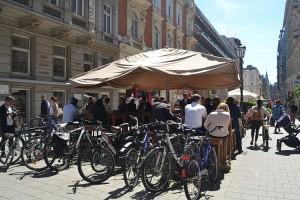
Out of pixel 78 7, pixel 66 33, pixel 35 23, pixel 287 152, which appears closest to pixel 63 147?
pixel 287 152

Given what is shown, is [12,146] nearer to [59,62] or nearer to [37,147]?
[37,147]

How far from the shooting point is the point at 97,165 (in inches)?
251

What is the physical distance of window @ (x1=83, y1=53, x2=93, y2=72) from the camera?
19.7 metres

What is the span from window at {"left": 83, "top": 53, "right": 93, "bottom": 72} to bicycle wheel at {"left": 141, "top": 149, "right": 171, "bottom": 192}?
1481 centimetres

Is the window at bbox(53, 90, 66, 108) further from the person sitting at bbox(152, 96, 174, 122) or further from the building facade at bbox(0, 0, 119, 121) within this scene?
the person sitting at bbox(152, 96, 174, 122)

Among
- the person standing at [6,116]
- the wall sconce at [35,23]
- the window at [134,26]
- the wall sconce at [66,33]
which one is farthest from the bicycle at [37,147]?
the window at [134,26]

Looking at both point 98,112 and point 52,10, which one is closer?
point 98,112

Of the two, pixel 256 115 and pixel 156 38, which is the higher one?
pixel 156 38

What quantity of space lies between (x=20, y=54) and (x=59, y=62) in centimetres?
267

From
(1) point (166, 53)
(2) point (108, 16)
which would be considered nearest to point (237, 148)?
(1) point (166, 53)

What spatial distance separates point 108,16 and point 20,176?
665 inches

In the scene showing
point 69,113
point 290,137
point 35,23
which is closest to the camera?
point 69,113

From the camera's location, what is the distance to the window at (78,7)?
58.6 ft

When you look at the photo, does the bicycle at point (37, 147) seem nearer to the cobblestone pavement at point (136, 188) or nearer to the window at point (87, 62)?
the cobblestone pavement at point (136, 188)
